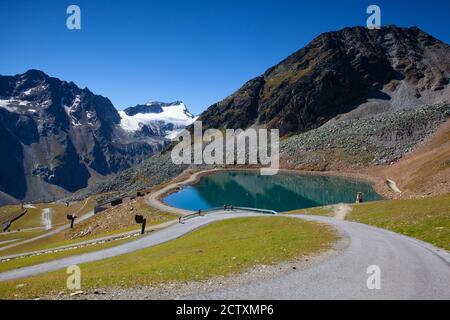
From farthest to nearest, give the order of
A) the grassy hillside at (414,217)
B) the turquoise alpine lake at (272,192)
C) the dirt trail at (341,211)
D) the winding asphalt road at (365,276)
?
Answer: the turquoise alpine lake at (272,192)
the dirt trail at (341,211)
the grassy hillside at (414,217)
the winding asphalt road at (365,276)

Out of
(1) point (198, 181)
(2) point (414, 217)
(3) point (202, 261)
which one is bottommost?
(1) point (198, 181)

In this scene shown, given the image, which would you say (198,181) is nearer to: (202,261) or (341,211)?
(341,211)

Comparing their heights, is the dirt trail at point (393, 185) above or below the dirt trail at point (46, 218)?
above

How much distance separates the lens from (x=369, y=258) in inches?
926

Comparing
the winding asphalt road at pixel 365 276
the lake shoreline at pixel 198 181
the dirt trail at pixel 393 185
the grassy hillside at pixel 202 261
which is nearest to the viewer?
the winding asphalt road at pixel 365 276

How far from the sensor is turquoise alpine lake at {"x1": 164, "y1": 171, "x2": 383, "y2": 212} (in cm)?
8069

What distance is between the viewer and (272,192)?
324 feet

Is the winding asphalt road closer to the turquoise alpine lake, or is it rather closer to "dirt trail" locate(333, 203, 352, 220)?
"dirt trail" locate(333, 203, 352, 220)

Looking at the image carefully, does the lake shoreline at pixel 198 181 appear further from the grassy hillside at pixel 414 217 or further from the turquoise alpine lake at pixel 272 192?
the grassy hillside at pixel 414 217

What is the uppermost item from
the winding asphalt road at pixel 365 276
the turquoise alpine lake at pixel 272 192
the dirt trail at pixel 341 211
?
the winding asphalt road at pixel 365 276

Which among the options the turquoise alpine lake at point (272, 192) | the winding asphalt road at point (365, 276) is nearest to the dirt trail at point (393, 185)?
the turquoise alpine lake at point (272, 192)

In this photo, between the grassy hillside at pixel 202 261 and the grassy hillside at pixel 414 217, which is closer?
the grassy hillside at pixel 202 261

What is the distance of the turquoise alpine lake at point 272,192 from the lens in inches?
3177

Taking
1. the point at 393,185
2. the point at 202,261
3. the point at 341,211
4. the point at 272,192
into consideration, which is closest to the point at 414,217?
the point at 341,211
